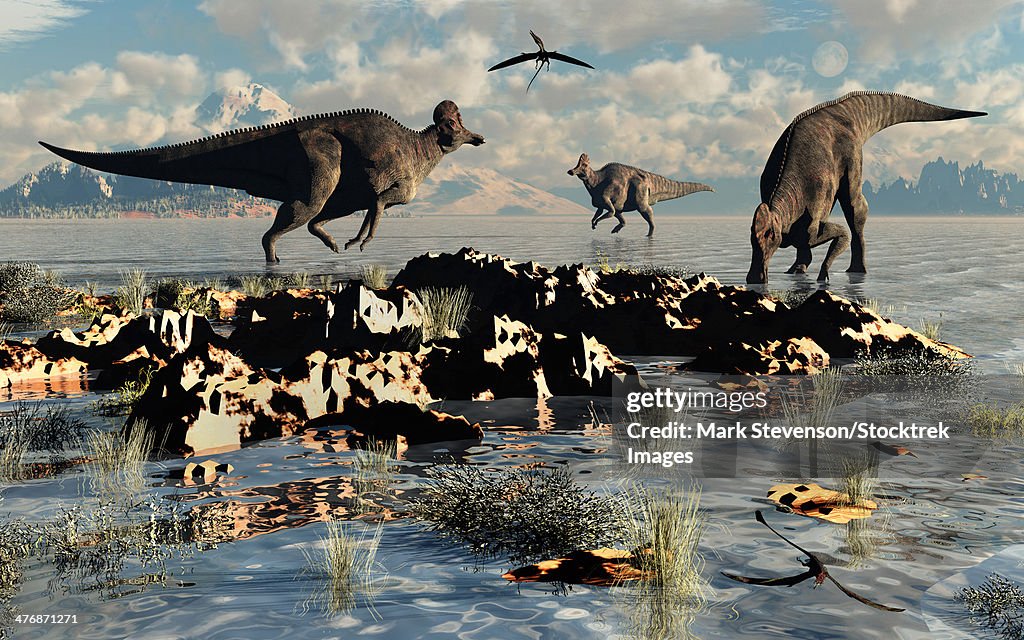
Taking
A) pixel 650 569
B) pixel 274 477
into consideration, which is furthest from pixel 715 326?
pixel 650 569

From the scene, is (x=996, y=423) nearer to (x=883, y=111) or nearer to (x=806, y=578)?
(x=806, y=578)

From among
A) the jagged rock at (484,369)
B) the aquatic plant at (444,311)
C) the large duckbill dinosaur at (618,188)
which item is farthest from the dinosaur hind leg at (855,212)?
the large duckbill dinosaur at (618,188)

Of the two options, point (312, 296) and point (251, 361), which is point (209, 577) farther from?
point (312, 296)

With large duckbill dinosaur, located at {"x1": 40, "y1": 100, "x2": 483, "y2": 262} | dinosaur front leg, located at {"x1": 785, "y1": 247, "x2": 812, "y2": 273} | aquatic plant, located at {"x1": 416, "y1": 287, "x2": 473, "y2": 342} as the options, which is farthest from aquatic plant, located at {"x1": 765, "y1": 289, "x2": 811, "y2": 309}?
large duckbill dinosaur, located at {"x1": 40, "y1": 100, "x2": 483, "y2": 262}

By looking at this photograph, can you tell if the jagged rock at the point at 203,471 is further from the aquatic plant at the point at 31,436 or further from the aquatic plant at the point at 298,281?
the aquatic plant at the point at 298,281

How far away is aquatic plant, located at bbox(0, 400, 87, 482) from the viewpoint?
17.7ft

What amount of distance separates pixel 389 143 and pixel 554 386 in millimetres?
15171

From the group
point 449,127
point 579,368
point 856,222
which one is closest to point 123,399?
point 579,368

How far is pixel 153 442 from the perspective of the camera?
591cm

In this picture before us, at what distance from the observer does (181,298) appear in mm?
13547

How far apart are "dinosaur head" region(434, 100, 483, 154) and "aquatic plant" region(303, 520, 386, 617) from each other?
774 inches

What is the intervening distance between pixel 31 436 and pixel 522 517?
131 inches

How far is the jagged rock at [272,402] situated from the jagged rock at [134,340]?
2.55 meters

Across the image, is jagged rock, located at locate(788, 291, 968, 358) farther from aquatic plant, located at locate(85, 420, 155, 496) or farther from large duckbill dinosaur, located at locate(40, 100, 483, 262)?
large duckbill dinosaur, located at locate(40, 100, 483, 262)
